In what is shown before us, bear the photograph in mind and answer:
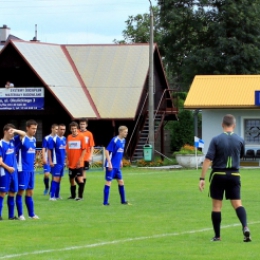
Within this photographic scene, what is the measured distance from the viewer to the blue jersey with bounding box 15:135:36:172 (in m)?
16.5

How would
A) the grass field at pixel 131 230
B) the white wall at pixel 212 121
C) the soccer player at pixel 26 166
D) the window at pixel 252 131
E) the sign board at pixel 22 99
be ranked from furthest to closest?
the sign board at pixel 22 99 < the white wall at pixel 212 121 < the window at pixel 252 131 < the soccer player at pixel 26 166 < the grass field at pixel 131 230

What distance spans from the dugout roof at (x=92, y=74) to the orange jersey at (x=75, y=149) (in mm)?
25036

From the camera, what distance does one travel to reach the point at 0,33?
67875 mm

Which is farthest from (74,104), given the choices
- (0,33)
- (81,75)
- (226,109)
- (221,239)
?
(221,239)

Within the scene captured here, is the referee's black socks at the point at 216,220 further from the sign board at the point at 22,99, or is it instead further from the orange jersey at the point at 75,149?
the sign board at the point at 22,99

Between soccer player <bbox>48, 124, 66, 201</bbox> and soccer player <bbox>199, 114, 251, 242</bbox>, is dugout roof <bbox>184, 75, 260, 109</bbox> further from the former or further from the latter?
soccer player <bbox>199, 114, 251, 242</bbox>

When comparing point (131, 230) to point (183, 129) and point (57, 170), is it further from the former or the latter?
point (183, 129)

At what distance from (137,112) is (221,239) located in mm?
36437

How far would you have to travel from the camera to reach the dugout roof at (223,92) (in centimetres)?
4422

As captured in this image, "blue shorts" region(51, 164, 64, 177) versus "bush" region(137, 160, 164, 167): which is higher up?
"blue shorts" region(51, 164, 64, 177)

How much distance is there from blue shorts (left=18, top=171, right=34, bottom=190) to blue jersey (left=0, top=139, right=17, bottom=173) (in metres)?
0.20

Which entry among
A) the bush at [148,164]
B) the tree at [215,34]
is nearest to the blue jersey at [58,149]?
the bush at [148,164]

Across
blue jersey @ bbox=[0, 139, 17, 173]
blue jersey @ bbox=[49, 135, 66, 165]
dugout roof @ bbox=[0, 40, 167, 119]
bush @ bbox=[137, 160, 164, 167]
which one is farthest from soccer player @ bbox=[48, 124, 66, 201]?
dugout roof @ bbox=[0, 40, 167, 119]

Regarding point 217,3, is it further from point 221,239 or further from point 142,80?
point 221,239
